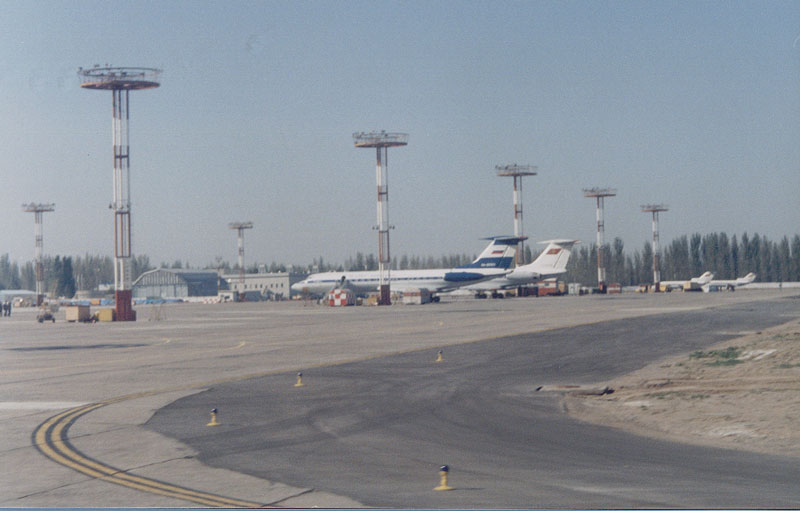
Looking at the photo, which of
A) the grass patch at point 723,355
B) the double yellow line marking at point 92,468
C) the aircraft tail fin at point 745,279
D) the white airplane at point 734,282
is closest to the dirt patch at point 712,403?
the grass patch at point 723,355

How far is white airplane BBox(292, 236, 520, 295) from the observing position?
114250 millimetres

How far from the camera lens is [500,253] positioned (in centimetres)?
11869

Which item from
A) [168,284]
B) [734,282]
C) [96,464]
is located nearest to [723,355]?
[96,464]

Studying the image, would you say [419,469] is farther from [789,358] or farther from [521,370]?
[789,358]

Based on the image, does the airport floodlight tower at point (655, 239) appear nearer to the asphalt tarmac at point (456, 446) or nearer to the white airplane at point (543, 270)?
the white airplane at point (543, 270)

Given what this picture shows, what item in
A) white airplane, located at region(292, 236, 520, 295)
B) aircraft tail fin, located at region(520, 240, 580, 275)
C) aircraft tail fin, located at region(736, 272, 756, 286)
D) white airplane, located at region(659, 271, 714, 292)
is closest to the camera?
white airplane, located at region(292, 236, 520, 295)

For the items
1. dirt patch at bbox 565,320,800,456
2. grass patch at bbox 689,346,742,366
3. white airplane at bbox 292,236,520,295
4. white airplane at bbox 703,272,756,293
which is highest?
white airplane at bbox 292,236,520,295

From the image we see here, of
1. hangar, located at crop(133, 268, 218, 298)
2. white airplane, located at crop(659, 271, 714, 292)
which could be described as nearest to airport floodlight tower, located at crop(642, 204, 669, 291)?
white airplane, located at crop(659, 271, 714, 292)

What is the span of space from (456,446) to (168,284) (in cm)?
18250

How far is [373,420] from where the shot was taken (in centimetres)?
1673

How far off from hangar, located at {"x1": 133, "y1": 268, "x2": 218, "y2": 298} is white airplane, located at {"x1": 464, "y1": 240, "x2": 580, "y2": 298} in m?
85.2

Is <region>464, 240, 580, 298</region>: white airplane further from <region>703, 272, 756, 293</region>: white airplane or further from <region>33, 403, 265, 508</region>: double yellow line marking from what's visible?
<region>33, 403, 265, 508</region>: double yellow line marking

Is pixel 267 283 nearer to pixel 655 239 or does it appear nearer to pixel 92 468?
pixel 655 239

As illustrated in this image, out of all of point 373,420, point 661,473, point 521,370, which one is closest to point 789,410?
point 661,473
